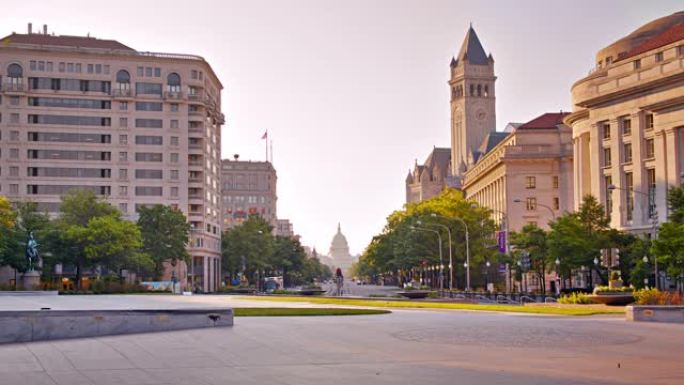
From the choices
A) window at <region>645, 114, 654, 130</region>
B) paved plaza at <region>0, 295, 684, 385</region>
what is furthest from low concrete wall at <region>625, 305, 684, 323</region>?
window at <region>645, 114, 654, 130</region>

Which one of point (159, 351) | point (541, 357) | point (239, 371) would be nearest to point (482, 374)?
point (541, 357)

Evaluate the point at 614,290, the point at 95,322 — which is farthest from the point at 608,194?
the point at 95,322

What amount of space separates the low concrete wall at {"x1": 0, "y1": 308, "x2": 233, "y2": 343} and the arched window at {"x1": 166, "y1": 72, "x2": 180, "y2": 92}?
123 m

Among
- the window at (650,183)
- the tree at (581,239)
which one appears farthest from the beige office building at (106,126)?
the window at (650,183)

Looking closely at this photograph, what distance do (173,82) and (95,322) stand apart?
12603cm

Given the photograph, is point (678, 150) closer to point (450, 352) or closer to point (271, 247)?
point (450, 352)

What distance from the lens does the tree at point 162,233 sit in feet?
408

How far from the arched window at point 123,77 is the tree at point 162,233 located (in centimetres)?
3045

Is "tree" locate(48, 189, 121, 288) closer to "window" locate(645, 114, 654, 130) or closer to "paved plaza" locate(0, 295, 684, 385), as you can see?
"window" locate(645, 114, 654, 130)

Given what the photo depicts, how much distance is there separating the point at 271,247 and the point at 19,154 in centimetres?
4655

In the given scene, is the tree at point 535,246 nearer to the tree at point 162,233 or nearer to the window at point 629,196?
the window at point 629,196

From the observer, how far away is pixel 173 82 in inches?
5920

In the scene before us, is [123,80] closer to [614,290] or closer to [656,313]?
[614,290]

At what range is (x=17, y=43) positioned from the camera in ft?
472
